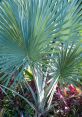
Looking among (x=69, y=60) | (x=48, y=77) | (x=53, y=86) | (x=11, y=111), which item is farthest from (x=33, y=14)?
(x=11, y=111)

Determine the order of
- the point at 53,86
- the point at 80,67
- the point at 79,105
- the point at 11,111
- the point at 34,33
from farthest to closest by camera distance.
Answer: the point at 11,111
the point at 79,105
the point at 53,86
the point at 80,67
the point at 34,33

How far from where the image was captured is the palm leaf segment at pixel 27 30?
8.65 ft

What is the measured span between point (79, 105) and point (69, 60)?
79 centimetres

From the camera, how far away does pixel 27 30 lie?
266 cm

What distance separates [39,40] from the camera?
2.65 m

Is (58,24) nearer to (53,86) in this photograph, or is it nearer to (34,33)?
(34,33)

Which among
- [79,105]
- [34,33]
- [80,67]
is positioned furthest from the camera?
[79,105]

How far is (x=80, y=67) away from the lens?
2.90 meters

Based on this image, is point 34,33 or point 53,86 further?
point 53,86

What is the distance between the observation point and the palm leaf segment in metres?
2.64

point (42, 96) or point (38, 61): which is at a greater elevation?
point (38, 61)

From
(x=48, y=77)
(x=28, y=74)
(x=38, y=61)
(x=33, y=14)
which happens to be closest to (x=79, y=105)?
(x=48, y=77)

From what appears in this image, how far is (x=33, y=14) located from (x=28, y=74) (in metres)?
1.19

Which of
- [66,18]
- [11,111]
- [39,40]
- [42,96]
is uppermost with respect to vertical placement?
[66,18]
